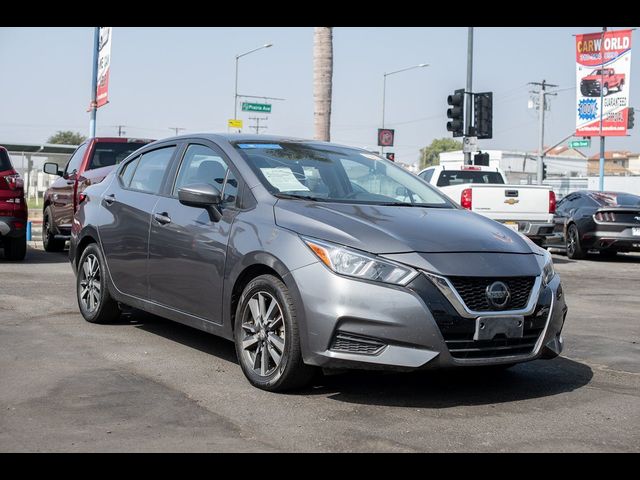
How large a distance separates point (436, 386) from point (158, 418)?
189cm

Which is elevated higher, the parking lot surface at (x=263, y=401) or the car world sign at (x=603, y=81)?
the car world sign at (x=603, y=81)

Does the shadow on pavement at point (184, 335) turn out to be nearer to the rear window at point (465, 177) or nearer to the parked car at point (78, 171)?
the parked car at point (78, 171)

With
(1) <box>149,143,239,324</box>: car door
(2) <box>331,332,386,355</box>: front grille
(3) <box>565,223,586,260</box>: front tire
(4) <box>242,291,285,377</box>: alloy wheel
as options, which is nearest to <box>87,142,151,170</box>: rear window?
(1) <box>149,143,239,324</box>: car door

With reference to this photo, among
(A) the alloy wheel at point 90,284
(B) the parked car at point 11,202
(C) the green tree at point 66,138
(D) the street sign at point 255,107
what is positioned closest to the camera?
(A) the alloy wheel at point 90,284

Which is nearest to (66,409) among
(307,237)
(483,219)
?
(307,237)

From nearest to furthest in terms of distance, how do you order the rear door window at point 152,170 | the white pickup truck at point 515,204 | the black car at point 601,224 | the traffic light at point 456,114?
the rear door window at point 152,170 < the white pickup truck at point 515,204 < the black car at point 601,224 < the traffic light at point 456,114

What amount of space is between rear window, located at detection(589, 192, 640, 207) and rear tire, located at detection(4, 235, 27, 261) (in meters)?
11.0

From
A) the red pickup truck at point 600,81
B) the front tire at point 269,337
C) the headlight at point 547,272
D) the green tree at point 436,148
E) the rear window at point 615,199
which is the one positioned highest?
the green tree at point 436,148

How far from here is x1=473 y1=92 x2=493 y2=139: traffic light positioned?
22.3 metres

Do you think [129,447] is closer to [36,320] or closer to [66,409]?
[66,409]

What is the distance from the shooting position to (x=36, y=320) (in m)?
8.12

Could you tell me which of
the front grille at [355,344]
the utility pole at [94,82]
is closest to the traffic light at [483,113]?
the utility pole at [94,82]

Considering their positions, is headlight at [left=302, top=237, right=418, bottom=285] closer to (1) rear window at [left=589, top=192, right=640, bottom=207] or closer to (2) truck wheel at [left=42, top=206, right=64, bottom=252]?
(2) truck wheel at [left=42, top=206, right=64, bottom=252]

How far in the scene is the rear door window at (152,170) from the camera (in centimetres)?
719
